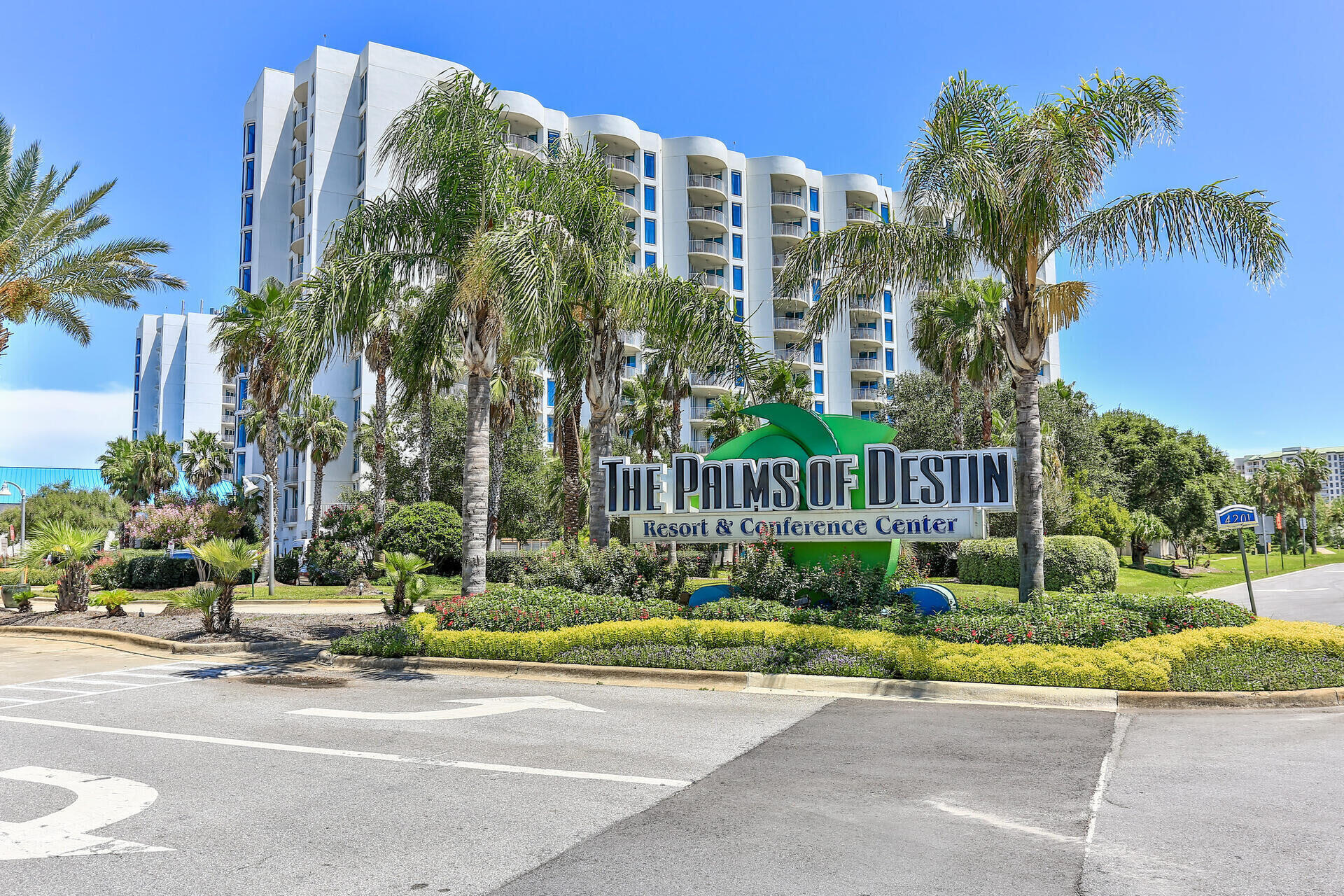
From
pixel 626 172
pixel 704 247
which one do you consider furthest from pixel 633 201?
pixel 704 247

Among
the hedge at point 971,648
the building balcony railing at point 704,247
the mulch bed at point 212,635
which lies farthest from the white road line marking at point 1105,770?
the building balcony railing at point 704,247

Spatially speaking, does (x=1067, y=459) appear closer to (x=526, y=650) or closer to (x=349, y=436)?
(x=526, y=650)

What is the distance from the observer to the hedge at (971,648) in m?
10.8

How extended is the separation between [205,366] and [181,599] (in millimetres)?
91117

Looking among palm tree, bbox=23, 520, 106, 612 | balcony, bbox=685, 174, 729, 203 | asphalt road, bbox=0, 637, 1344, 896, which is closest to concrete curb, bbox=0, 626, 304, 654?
palm tree, bbox=23, 520, 106, 612

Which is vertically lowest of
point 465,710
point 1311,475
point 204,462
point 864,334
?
point 465,710

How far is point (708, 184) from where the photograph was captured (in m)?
72.3

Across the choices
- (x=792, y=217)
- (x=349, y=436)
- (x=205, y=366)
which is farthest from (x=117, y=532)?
(x=792, y=217)

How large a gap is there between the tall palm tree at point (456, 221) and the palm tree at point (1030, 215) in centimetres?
582

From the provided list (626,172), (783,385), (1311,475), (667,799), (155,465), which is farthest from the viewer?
(1311,475)

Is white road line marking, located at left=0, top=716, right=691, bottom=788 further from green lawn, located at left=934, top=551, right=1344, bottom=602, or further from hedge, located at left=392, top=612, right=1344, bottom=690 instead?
green lawn, located at left=934, top=551, right=1344, bottom=602

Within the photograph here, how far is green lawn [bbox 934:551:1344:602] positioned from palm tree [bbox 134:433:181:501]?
49743mm

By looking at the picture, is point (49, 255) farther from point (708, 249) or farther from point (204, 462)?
point (708, 249)

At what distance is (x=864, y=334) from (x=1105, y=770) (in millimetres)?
69581
